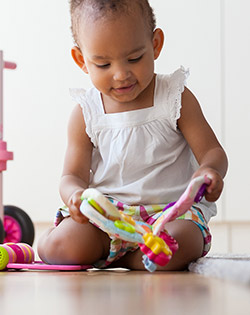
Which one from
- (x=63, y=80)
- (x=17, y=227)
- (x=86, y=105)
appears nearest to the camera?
(x=86, y=105)

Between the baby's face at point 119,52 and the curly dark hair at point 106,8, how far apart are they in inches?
0.5

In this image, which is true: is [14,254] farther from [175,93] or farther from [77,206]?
[175,93]

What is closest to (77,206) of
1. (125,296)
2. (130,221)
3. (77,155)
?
(130,221)

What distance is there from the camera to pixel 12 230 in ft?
5.22

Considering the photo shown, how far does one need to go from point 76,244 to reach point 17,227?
25.8 inches

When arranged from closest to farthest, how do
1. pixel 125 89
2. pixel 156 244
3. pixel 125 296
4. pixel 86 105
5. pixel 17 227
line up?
pixel 125 296 → pixel 156 244 → pixel 125 89 → pixel 86 105 → pixel 17 227

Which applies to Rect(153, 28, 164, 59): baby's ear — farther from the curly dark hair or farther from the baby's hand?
the baby's hand

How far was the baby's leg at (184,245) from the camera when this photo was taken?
2.95 feet

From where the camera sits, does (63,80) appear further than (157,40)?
Yes

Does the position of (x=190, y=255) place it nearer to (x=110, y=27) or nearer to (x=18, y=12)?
(x=110, y=27)

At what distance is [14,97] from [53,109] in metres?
0.17

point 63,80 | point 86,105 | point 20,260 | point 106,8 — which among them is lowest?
point 20,260

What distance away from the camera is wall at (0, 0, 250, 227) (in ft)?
7.17

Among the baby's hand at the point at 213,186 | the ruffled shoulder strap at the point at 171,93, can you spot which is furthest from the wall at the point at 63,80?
the baby's hand at the point at 213,186
